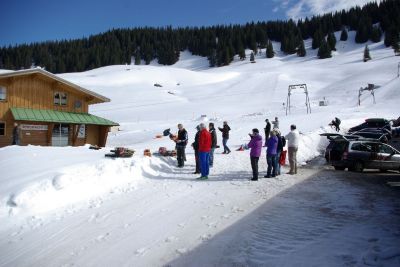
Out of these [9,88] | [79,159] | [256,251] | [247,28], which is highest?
[247,28]

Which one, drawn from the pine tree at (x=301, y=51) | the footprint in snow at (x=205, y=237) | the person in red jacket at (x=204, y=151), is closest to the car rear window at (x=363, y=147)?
the person in red jacket at (x=204, y=151)

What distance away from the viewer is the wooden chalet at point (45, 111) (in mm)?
23188

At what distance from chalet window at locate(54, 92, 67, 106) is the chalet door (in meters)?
1.65

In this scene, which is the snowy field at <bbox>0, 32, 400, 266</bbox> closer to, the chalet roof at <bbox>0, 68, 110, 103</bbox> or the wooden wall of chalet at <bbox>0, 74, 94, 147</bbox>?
the wooden wall of chalet at <bbox>0, 74, 94, 147</bbox>

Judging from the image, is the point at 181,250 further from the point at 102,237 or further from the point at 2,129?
the point at 2,129

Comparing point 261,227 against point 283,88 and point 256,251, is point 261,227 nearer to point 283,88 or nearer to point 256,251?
point 256,251

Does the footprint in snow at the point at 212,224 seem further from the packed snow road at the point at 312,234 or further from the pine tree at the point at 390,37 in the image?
the pine tree at the point at 390,37

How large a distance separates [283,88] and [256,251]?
64769 millimetres

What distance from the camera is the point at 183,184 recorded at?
1162 cm

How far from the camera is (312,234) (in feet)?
22.6

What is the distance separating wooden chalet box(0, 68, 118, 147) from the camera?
913 inches

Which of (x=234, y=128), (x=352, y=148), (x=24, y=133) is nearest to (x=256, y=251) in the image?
(x=352, y=148)

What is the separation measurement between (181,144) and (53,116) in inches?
556

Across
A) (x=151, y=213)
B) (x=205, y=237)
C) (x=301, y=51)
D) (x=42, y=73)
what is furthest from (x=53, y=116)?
(x=301, y=51)
